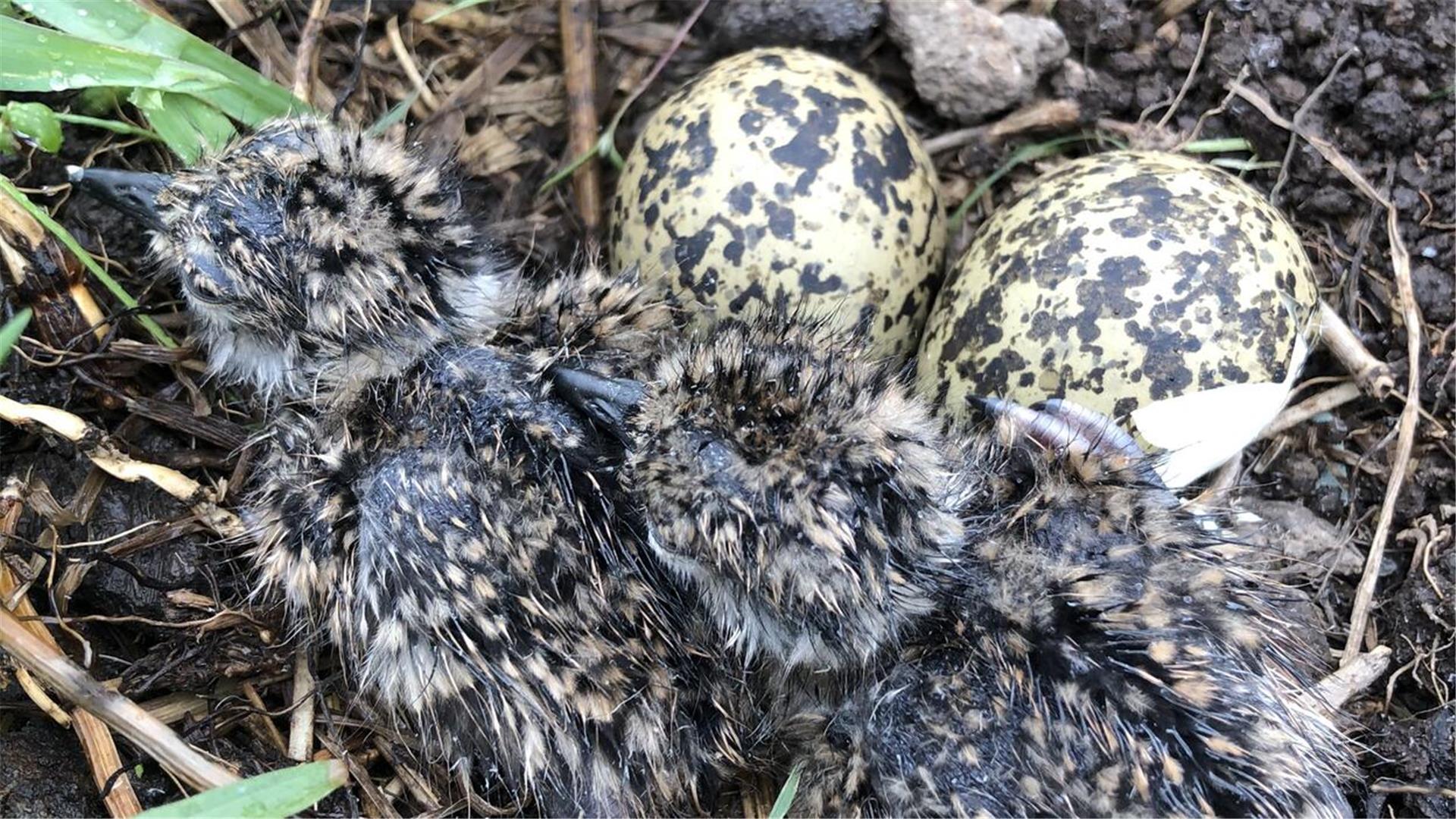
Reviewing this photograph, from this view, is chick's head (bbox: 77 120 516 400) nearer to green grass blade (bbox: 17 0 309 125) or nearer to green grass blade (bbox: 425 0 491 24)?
green grass blade (bbox: 17 0 309 125)

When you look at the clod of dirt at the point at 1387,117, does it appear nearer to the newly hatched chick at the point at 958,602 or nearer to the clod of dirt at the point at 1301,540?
the clod of dirt at the point at 1301,540

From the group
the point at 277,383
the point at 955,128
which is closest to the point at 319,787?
the point at 277,383

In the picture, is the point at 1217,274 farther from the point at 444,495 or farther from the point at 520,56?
the point at 520,56

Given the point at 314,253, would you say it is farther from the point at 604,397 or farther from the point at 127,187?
the point at 604,397

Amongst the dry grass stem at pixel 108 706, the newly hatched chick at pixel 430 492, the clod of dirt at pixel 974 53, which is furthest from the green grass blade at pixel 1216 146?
the dry grass stem at pixel 108 706

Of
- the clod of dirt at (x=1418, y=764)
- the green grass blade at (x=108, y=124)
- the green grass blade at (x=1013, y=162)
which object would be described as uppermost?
the green grass blade at (x=108, y=124)

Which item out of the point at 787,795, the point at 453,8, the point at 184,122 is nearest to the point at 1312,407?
the point at 787,795
